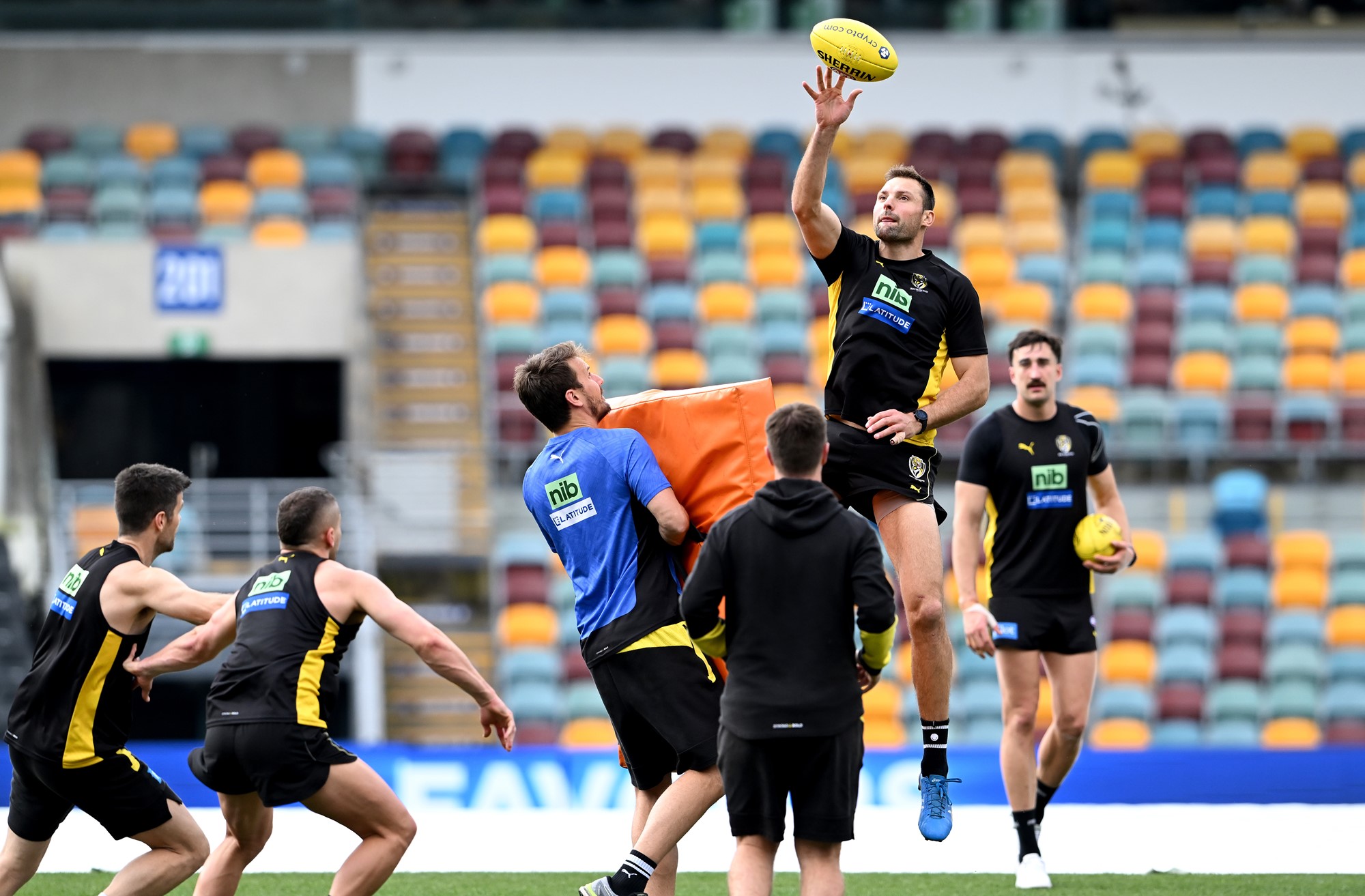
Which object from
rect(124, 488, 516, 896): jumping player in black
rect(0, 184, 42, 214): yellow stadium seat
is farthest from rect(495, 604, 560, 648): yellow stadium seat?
rect(124, 488, 516, 896): jumping player in black

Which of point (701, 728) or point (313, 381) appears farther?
point (313, 381)

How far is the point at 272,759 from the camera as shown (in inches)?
192

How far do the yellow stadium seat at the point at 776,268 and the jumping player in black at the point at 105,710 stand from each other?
10.8 metres

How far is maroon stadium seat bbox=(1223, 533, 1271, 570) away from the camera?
13.7 m

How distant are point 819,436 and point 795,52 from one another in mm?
14120

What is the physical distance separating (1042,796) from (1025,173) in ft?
38.1

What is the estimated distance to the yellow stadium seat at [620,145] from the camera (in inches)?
680

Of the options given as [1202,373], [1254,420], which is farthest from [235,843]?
[1202,373]

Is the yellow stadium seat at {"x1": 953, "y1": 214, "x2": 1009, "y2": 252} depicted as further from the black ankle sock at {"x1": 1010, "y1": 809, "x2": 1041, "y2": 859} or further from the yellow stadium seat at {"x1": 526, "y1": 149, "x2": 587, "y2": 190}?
the black ankle sock at {"x1": 1010, "y1": 809, "x2": 1041, "y2": 859}

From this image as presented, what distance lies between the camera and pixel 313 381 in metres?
17.0

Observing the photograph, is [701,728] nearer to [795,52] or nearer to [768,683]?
[768,683]

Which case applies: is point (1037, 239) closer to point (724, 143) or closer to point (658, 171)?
point (724, 143)

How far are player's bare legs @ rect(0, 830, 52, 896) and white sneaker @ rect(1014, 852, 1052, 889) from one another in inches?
137

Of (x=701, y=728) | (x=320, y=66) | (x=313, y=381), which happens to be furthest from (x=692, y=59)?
(x=701, y=728)
